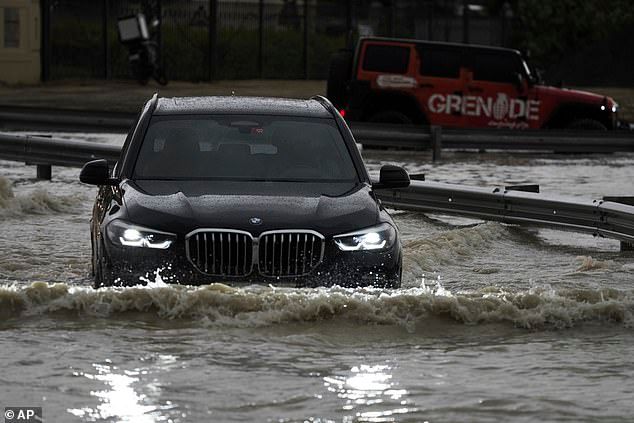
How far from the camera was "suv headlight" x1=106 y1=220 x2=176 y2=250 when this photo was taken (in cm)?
991

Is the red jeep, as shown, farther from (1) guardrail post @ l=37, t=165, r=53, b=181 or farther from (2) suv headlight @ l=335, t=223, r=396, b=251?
(2) suv headlight @ l=335, t=223, r=396, b=251

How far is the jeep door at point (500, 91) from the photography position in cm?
3017

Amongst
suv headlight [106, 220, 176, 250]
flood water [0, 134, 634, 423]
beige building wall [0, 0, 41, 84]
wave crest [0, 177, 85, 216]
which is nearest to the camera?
flood water [0, 134, 634, 423]

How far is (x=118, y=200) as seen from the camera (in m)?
10.6

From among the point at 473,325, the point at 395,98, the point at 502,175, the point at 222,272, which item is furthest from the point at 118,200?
the point at 395,98

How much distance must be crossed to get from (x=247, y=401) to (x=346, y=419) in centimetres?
58

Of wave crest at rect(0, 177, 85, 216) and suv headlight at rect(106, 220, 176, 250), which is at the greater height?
suv headlight at rect(106, 220, 176, 250)

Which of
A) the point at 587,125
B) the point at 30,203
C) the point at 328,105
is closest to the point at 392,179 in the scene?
the point at 328,105

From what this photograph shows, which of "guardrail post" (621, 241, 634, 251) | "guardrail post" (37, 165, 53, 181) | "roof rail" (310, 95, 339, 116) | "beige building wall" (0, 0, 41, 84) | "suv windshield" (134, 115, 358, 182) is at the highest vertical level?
"roof rail" (310, 95, 339, 116)

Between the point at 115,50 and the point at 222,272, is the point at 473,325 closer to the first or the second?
the point at 222,272

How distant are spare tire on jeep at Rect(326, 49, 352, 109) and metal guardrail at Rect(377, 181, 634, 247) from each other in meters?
11.9

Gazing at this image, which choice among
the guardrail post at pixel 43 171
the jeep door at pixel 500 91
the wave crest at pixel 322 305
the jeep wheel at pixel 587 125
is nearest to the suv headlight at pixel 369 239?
Result: the wave crest at pixel 322 305

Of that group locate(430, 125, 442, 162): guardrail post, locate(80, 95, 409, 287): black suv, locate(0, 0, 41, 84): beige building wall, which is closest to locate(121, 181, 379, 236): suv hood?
locate(80, 95, 409, 287): black suv

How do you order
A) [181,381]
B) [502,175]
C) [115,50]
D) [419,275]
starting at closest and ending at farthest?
[181,381]
[419,275]
[502,175]
[115,50]
